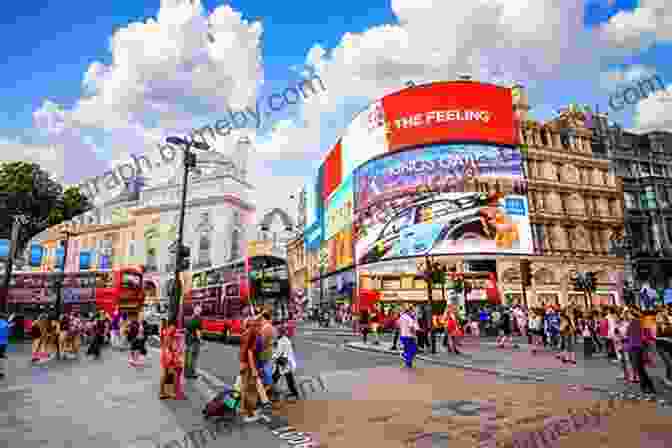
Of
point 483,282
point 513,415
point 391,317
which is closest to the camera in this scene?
point 513,415

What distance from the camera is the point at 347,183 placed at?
47.4 meters

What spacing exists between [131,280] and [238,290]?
876 cm

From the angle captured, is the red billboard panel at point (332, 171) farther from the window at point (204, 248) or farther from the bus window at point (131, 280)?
the bus window at point (131, 280)

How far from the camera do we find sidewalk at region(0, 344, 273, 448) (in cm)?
552

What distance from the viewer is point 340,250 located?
4881cm

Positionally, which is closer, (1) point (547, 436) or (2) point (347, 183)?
(1) point (547, 436)

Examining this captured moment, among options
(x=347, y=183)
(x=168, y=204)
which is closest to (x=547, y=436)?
(x=347, y=183)

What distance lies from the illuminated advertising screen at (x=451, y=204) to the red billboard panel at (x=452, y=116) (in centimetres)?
111

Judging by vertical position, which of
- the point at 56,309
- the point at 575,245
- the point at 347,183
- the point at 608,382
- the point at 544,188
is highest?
the point at 347,183

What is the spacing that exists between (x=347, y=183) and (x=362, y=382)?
38622mm

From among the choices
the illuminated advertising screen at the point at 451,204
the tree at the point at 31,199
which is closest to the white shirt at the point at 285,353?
the illuminated advertising screen at the point at 451,204

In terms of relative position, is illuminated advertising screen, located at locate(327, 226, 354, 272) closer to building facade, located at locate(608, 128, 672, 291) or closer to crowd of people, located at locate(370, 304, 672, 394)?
crowd of people, located at locate(370, 304, 672, 394)

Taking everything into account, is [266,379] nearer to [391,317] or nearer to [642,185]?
[391,317]

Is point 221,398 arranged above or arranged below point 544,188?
below
